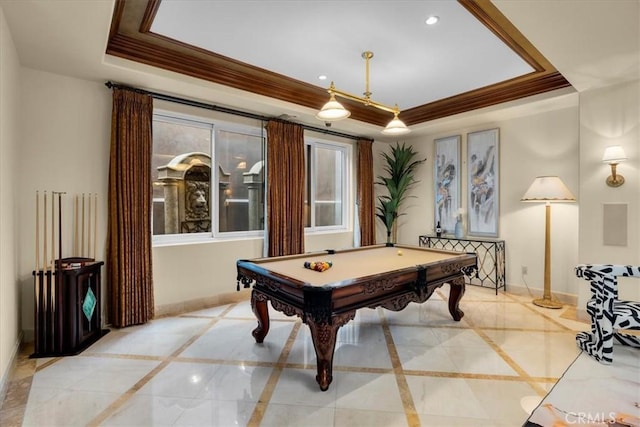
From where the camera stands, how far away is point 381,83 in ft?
12.7

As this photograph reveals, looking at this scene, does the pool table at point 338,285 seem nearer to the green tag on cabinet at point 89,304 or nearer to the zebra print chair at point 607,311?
the zebra print chair at point 607,311

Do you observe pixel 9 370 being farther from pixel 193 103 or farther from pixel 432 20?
pixel 432 20

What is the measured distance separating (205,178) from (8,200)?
1944 mm

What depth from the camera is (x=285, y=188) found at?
14.7 feet

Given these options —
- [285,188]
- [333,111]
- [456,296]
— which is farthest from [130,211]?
[456,296]

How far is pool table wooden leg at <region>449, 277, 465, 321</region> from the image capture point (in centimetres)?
335

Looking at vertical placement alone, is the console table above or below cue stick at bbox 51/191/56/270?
Result: below

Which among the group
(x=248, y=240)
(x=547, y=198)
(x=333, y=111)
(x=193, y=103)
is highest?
(x=193, y=103)

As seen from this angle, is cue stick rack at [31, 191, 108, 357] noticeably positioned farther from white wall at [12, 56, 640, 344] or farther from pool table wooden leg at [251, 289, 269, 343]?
pool table wooden leg at [251, 289, 269, 343]

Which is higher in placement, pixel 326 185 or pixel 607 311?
pixel 326 185

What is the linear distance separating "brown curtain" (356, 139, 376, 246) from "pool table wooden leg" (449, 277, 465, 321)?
2225 millimetres

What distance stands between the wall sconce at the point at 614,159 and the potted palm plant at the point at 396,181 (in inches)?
105

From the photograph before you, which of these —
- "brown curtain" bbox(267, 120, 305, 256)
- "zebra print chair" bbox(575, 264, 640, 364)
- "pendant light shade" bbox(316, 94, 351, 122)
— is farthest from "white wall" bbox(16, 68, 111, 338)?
"zebra print chair" bbox(575, 264, 640, 364)

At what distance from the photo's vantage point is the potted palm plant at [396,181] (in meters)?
5.61
